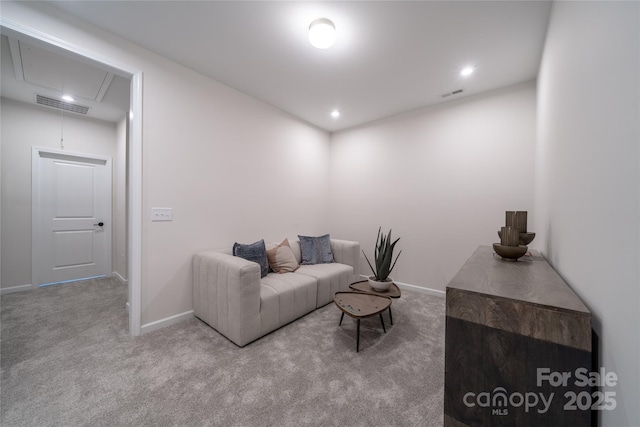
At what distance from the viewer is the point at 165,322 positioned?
2.23 m

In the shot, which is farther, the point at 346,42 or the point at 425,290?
the point at 425,290

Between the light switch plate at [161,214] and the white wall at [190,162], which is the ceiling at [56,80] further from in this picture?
the light switch plate at [161,214]

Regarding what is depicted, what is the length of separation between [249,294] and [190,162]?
5.05 feet

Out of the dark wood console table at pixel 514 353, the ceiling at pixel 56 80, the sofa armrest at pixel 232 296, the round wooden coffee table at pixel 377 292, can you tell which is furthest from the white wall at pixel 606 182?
the ceiling at pixel 56 80

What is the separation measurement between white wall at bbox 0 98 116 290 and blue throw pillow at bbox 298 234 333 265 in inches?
149

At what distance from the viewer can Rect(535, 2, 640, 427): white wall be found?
1.81ft

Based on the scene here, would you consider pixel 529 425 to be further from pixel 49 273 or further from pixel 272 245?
pixel 49 273

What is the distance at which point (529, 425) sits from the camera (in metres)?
0.74

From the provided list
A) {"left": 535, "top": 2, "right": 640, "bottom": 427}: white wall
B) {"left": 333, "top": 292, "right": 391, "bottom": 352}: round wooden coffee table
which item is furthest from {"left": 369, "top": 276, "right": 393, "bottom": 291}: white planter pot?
{"left": 535, "top": 2, "right": 640, "bottom": 427}: white wall

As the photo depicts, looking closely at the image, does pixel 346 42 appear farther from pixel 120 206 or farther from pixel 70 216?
pixel 70 216

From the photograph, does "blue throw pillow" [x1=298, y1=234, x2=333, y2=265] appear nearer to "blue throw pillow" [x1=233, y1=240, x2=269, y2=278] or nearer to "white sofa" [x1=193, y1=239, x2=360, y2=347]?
"white sofa" [x1=193, y1=239, x2=360, y2=347]

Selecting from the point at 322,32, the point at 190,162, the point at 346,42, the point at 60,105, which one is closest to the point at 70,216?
the point at 60,105

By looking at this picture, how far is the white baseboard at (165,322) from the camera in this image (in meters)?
2.11

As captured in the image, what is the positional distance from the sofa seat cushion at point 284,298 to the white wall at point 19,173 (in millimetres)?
3475
